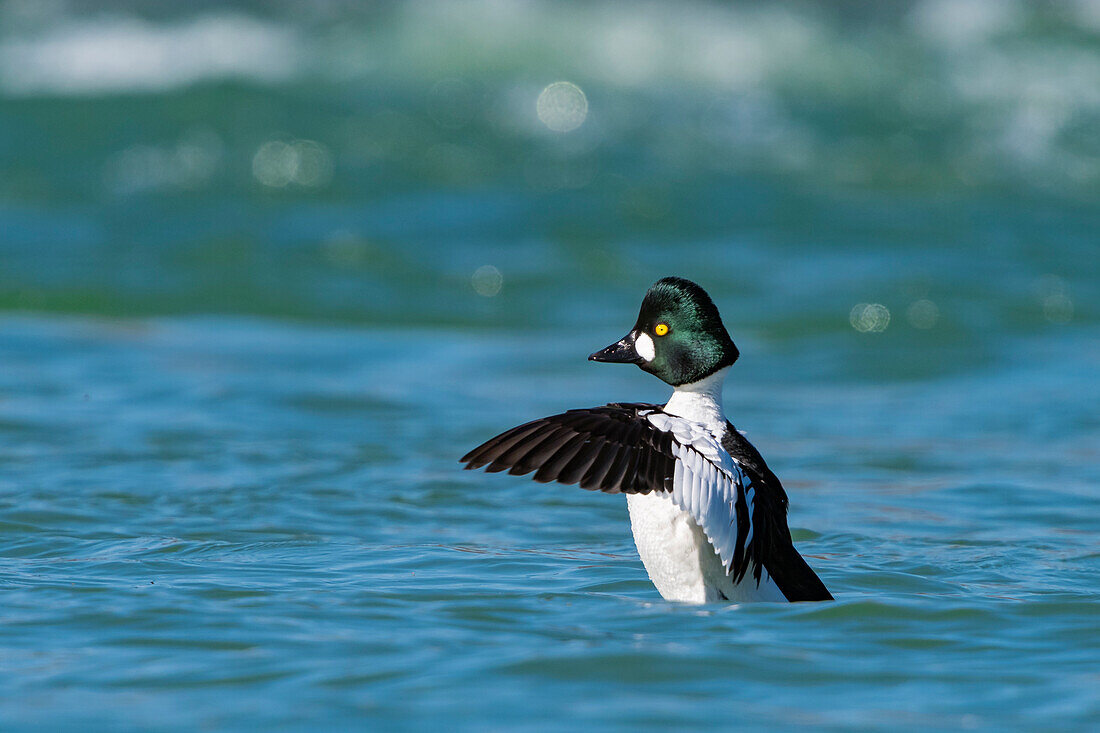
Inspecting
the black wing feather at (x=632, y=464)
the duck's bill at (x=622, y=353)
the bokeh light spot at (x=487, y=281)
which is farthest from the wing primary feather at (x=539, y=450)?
the bokeh light spot at (x=487, y=281)

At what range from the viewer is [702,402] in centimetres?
501

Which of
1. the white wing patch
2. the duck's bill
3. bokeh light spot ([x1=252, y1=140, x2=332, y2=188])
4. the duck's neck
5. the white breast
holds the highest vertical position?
bokeh light spot ([x1=252, y1=140, x2=332, y2=188])

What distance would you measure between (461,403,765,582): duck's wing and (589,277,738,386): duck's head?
318 mm

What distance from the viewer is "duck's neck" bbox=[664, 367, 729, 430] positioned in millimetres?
4938

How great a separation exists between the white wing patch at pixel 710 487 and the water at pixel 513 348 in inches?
10.2

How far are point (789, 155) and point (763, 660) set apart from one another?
14465mm

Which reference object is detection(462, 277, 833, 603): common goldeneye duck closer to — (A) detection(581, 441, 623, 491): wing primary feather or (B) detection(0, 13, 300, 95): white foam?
(A) detection(581, 441, 623, 491): wing primary feather

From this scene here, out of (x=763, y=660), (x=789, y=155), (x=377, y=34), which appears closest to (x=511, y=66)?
(x=377, y=34)

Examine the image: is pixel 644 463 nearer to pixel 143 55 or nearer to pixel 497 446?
pixel 497 446

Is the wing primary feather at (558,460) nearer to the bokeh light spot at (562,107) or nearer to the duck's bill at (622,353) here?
the duck's bill at (622,353)

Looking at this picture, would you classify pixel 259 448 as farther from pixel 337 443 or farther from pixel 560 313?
pixel 560 313

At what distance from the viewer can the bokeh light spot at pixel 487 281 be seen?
1377cm

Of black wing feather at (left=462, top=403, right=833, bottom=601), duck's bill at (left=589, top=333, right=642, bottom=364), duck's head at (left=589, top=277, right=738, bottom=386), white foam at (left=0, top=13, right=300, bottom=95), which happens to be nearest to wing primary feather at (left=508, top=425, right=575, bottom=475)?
black wing feather at (left=462, top=403, right=833, bottom=601)

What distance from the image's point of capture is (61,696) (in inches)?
154
